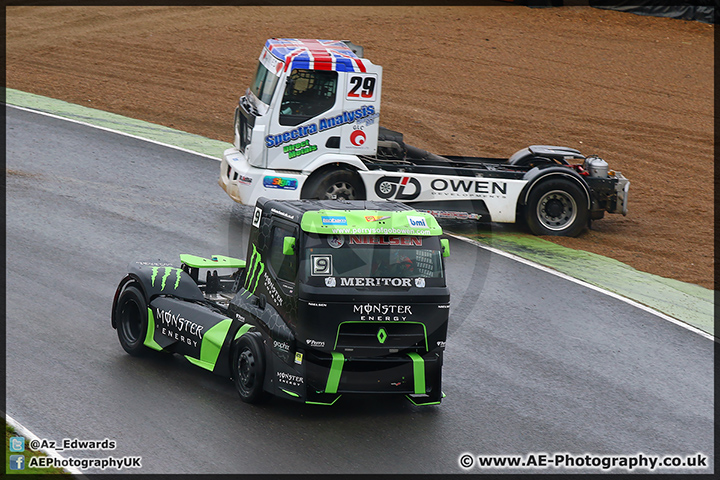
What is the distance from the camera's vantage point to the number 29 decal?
15.0 m

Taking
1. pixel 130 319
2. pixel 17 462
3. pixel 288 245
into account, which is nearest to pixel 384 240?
pixel 288 245

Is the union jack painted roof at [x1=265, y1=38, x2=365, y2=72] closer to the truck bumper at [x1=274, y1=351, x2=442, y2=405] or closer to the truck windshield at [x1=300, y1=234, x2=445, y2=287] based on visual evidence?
the truck windshield at [x1=300, y1=234, x2=445, y2=287]

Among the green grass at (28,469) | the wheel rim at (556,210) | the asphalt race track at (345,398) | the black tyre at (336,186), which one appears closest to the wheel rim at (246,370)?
the asphalt race track at (345,398)

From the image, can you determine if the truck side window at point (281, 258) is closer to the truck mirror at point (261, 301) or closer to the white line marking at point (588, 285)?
the truck mirror at point (261, 301)

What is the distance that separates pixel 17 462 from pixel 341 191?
8759 mm

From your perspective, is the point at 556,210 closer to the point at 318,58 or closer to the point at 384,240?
the point at 318,58

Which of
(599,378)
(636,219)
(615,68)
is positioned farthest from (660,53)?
(599,378)

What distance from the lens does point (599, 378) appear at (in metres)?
10.5

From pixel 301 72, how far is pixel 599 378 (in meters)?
7.35

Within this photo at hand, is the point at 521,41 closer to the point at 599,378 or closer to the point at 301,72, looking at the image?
the point at 301,72

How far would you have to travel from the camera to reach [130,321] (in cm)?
1034

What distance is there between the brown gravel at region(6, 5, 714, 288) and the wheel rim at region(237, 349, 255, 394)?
8324 mm

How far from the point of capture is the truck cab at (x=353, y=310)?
8.59 m

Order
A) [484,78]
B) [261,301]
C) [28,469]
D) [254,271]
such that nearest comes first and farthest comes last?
[28,469] → [261,301] → [254,271] → [484,78]
